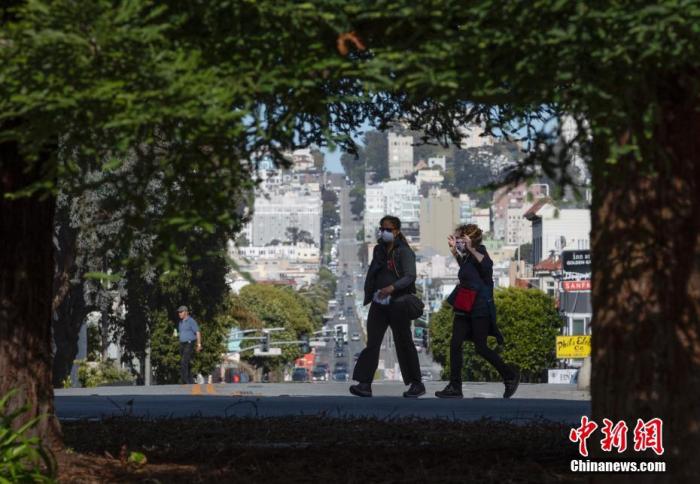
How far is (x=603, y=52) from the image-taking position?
446 cm

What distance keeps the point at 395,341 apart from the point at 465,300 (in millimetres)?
682

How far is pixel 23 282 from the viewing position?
22.1 ft

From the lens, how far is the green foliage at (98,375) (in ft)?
158

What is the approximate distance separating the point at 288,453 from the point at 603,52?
11.4 ft

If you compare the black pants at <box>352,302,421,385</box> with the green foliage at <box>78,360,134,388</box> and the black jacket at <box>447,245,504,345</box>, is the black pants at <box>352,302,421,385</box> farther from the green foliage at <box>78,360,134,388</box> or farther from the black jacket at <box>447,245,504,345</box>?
the green foliage at <box>78,360,134,388</box>

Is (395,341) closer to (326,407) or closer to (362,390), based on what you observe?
(362,390)

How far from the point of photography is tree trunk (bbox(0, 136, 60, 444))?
6.70m

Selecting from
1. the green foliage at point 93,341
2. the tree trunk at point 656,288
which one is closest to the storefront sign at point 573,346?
the tree trunk at point 656,288

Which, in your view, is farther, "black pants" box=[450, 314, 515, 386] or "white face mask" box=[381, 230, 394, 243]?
"black pants" box=[450, 314, 515, 386]

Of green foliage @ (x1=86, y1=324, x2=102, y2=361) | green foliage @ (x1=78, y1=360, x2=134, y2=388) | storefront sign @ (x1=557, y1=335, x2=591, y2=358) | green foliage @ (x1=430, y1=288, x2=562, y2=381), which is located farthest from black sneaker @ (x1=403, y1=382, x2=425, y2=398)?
green foliage @ (x1=86, y1=324, x2=102, y2=361)

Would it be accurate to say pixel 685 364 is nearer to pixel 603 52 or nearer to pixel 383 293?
pixel 603 52

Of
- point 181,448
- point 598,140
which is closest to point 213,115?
point 598,140

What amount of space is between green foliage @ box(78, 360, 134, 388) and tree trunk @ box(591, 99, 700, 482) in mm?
40937

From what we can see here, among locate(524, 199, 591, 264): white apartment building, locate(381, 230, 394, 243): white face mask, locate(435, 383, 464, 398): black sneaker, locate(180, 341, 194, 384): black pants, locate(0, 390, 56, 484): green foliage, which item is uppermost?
locate(524, 199, 591, 264): white apartment building
